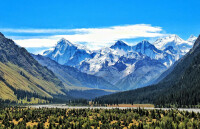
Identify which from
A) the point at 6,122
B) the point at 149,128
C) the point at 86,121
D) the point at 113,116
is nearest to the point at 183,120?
the point at 149,128

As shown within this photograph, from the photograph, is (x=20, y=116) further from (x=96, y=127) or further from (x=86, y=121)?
(x=96, y=127)

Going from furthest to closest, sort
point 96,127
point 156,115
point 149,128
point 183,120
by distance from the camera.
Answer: point 156,115 → point 183,120 → point 96,127 → point 149,128

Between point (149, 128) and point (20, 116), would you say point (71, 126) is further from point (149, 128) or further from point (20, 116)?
point (20, 116)

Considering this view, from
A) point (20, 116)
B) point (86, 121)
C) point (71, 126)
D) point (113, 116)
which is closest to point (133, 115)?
point (113, 116)

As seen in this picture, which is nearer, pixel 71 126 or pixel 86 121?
pixel 71 126

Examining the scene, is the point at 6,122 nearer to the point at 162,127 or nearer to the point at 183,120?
the point at 162,127

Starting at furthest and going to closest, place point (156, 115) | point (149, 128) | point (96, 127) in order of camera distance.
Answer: point (156, 115)
point (96, 127)
point (149, 128)

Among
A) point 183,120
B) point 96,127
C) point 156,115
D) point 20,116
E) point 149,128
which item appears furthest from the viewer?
point 20,116

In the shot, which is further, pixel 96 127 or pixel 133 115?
pixel 133 115

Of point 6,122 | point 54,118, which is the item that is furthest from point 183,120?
point 6,122
